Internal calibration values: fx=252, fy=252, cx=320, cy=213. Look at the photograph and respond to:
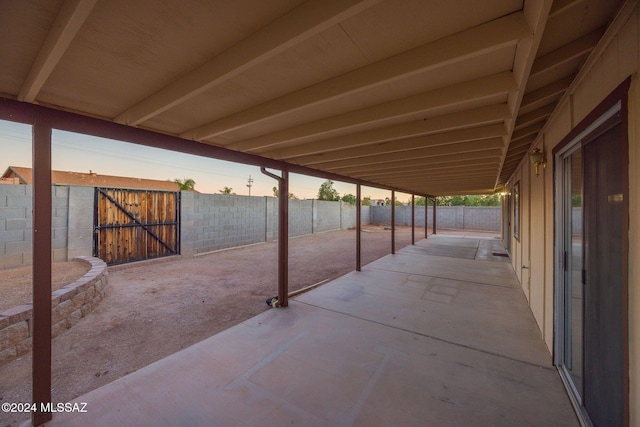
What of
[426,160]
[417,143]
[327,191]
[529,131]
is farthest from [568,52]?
[327,191]

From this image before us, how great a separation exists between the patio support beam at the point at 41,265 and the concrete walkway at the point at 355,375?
28 centimetres

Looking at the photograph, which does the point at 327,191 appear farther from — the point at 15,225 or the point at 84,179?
the point at 15,225

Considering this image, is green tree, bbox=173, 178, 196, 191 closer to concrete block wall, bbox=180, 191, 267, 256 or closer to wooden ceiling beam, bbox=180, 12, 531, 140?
concrete block wall, bbox=180, 191, 267, 256

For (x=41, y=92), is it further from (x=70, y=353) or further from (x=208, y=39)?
(x=70, y=353)

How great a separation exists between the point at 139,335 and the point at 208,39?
343 centimetres

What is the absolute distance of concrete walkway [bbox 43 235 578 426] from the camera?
5.95 feet

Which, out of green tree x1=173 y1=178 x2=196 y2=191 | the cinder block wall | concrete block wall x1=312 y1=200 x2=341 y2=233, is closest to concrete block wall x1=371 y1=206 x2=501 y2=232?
the cinder block wall

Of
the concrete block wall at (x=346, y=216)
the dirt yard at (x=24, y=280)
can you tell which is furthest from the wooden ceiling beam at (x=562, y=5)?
the concrete block wall at (x=346, y=216)

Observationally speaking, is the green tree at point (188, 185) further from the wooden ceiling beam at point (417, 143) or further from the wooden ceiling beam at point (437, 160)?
the wooden ceiling beam at point (417, 143)

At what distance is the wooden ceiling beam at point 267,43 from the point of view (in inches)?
38.3

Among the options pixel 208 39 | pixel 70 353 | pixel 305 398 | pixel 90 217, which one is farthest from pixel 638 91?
pixel 90 217

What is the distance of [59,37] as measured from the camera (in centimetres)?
104

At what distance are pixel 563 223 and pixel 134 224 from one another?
336 inches

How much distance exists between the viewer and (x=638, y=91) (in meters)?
1.05
